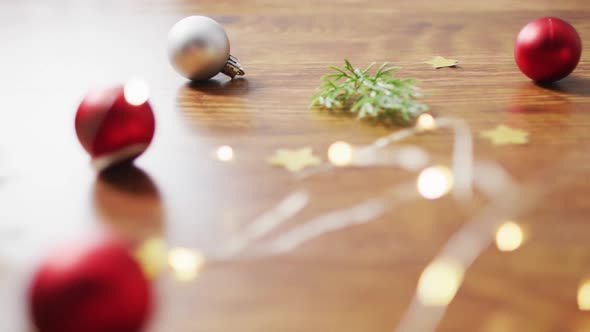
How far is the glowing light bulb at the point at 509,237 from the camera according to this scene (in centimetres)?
57

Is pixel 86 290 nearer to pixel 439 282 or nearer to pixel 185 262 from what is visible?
pixel 185 262

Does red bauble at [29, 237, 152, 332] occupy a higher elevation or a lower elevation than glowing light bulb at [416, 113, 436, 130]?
higher

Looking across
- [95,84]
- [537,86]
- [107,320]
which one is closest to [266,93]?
[95,84]

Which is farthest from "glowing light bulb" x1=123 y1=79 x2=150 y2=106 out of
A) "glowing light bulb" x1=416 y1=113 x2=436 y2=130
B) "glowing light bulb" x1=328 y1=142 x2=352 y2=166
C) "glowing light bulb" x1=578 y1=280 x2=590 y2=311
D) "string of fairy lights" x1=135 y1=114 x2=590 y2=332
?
"glowing light bulb" x1=578 y1=280 x2=590 y2=311

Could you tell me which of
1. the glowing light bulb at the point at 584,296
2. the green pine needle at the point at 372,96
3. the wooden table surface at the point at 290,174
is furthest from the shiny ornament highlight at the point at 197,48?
the glowing light bulb at the point at 584,296

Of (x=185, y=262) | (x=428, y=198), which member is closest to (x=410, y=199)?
(x=428, y=198)

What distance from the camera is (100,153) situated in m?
0.68

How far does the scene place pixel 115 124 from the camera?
668mm

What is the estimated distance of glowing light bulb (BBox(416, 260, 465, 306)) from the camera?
0.51m

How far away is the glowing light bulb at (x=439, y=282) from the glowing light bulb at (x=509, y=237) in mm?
52

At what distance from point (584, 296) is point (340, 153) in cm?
30

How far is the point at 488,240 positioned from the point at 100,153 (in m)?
0.39

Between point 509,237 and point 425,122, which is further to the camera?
point 425,122

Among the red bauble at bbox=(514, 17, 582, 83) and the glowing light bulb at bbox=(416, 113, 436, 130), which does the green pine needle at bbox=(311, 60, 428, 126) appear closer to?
the glowing light bulb at bbox=(416, 113, 436, 130)
